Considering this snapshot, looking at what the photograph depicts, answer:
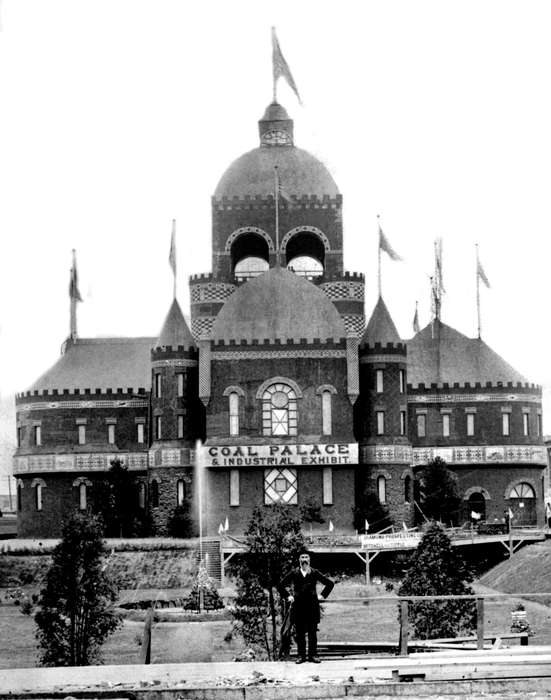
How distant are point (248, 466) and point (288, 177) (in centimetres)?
1960

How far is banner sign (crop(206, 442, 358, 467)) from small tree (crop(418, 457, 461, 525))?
7.04 m

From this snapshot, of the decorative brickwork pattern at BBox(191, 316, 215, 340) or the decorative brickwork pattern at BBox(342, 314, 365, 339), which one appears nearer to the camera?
the decorative brickwork pattern at BBox(191, 316, 215, 340)

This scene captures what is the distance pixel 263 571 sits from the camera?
38.7m

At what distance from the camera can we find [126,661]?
135ft

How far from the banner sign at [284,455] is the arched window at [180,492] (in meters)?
3.23

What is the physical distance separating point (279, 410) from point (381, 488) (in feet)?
22.3

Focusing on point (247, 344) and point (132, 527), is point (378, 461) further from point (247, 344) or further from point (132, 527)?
point (132, 527)

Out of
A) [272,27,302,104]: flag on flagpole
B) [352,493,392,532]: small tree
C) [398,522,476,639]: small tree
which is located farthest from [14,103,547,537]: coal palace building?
[398,522,476,639]: small tree

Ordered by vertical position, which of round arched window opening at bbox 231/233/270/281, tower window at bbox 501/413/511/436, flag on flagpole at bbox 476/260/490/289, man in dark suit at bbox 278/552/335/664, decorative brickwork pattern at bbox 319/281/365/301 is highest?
round arched window opening at bbox 231/233/270/281

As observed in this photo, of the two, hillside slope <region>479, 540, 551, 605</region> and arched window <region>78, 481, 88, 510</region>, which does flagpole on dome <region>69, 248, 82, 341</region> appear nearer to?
arched window <region>78, 481, 88, 510</region>

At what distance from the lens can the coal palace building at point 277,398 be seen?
74.1 meters

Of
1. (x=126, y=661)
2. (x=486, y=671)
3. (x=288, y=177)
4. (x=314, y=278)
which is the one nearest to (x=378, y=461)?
(x=314, y=278)

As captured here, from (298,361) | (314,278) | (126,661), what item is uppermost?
(314,278)

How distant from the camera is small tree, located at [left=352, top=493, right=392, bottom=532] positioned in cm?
7412
